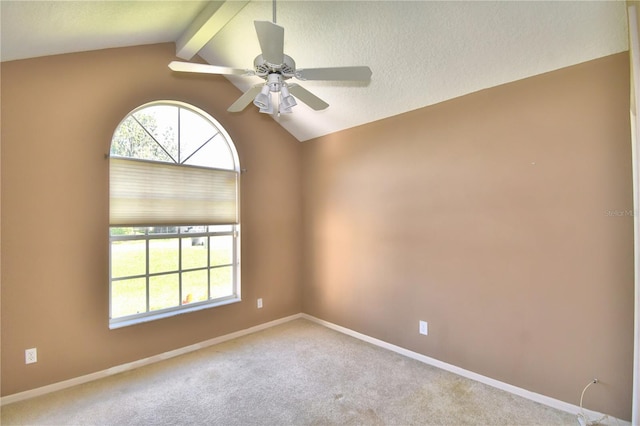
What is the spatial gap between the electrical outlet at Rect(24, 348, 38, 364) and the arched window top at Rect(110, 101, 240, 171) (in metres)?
1.68

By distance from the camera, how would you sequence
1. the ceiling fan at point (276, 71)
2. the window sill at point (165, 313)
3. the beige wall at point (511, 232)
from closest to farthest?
the ceiling fan at point (276, 71) → the beige wall at point (511, 232) → the window sill at point (165, 313)

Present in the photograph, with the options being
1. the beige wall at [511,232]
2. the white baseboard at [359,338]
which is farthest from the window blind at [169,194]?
the beige wall at [511,232]

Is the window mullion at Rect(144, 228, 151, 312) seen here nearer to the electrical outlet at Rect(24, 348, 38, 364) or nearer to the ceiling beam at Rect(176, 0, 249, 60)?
the electrical outlet at Rect(24, 348, 38, 364)

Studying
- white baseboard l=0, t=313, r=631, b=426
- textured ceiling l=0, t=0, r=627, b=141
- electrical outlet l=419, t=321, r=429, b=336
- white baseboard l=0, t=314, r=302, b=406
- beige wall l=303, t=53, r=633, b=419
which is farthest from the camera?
electrical outlet l=419, t=321, r=429, b=336

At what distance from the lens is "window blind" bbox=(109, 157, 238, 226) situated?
9.04 ft

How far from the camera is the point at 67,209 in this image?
2.46 meters

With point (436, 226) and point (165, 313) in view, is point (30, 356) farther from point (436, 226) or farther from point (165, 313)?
point (436, 226)

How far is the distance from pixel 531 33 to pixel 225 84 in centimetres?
287

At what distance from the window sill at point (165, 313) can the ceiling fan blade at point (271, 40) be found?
2608mm

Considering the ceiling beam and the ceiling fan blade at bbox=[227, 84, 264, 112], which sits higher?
the ceiling beam

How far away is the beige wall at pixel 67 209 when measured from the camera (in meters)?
2.24

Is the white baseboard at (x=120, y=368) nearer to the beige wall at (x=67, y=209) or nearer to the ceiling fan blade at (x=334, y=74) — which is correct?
the beige wall at (x=67, y=209)

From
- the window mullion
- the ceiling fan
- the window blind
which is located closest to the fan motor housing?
the ceiling fan

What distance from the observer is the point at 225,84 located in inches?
135
